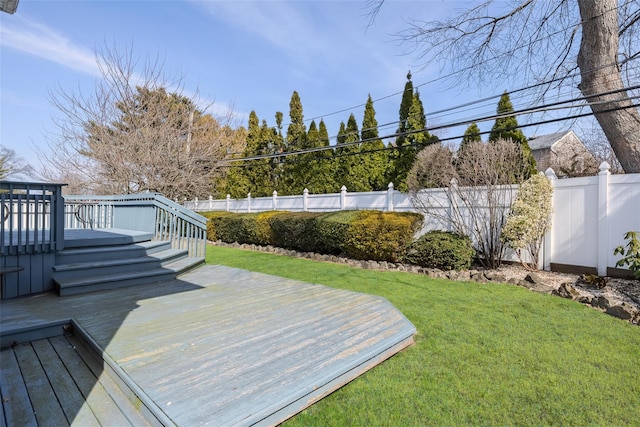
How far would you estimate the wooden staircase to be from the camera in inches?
165

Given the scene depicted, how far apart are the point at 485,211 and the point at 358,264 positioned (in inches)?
119

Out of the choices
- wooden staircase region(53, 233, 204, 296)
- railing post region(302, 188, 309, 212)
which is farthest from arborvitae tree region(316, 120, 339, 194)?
wooden staircase region(53, 233, 204, 296)

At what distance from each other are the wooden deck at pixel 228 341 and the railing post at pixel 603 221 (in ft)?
15.0

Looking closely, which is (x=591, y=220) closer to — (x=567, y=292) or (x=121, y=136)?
(x=567, y=292)

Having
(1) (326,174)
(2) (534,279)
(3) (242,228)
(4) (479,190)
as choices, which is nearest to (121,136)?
(3) (242,228)

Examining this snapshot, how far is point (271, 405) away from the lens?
6.12 feet

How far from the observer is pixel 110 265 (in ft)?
15.1

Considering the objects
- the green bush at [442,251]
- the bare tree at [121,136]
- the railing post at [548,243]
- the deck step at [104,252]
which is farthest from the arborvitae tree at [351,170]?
the deck step at [104,252]

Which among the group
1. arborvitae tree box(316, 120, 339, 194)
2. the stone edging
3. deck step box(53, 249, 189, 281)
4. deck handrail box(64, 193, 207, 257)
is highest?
arborvitae tree box(316, 120, 339, 194)

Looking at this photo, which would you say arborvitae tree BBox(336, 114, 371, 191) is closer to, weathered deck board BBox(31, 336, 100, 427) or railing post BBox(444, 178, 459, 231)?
railing post BBox(444, 178, 459, 231)

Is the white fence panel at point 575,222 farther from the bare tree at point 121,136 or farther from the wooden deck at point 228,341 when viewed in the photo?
the bare tree at point 121,136

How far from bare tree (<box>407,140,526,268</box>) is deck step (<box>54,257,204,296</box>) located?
579 centimetres

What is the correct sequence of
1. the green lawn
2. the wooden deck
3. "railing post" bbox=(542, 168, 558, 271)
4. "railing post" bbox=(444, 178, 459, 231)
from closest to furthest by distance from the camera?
the wooden deck < the green lawn < "railing post" bbox=(542, 168, 558, 271) < "railing post" bbox=(444, 178, 459, 231)

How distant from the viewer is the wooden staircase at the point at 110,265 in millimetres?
→ 4180
